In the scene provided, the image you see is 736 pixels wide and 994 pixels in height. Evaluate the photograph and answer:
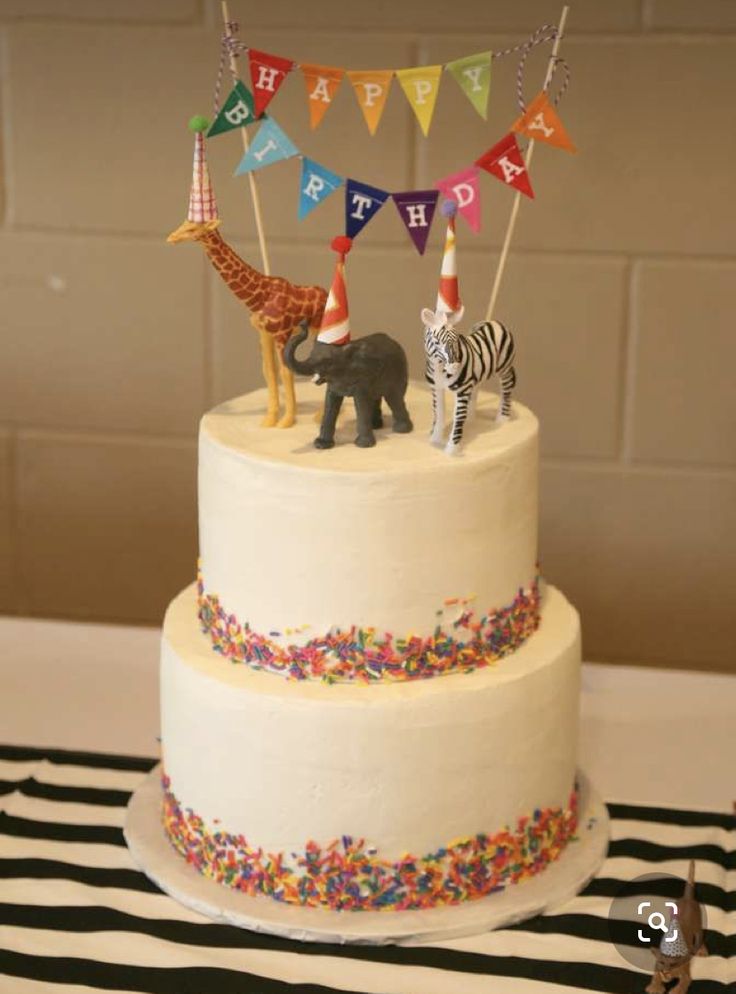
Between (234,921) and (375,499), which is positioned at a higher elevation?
(375,499)

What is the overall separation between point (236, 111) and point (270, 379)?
29 centimetres

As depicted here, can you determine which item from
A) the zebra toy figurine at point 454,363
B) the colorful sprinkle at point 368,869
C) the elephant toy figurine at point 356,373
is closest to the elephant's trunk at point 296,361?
the elephant toy figurine at point 356,373

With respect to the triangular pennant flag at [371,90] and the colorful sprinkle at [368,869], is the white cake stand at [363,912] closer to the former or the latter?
the colorful sprinkle at [368,869]

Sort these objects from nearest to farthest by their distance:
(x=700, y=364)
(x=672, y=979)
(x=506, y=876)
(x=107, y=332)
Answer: (x=672, y=979)
(x=506, y=876)
(x=700, y=364)
(x=107, y=332)

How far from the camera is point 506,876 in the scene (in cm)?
153

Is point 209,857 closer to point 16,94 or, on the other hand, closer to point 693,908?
point 693,908

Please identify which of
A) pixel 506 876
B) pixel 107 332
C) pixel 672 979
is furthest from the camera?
pixel 107 332

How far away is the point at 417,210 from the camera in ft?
5.07

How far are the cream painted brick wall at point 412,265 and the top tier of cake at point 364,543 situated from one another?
2.33 feet

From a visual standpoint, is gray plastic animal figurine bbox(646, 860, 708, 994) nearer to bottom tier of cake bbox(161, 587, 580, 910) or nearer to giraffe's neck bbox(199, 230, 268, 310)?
bottom tier of cake bbox(161, 587, 580, 910)

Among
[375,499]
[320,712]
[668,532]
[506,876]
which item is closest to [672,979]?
[506,876]

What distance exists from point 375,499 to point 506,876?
1.47 ft

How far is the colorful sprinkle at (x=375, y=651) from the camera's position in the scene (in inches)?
56.9

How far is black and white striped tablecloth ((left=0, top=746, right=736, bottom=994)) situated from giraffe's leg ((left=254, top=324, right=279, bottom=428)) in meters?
0.51
